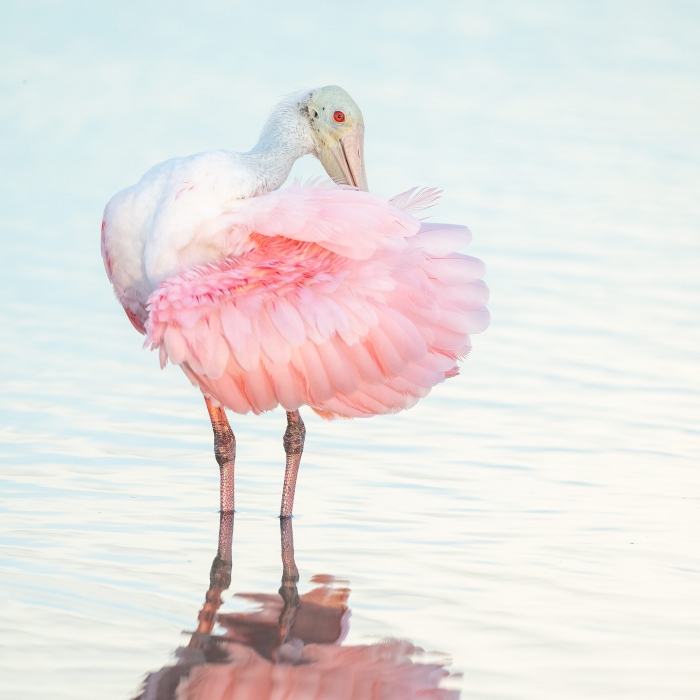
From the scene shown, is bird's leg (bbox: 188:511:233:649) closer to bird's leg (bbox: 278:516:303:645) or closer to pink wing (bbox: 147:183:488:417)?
bird's leg (bbox: 278:516:303:645)

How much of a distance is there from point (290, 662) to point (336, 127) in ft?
12.7

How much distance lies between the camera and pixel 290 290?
305 inches

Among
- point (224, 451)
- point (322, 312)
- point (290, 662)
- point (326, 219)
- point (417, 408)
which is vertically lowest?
point (290, 662)

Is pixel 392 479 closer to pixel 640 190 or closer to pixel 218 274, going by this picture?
pixel 218 274

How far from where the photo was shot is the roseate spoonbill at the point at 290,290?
7.63 m

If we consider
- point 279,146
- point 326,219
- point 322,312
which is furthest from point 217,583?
point 279,146

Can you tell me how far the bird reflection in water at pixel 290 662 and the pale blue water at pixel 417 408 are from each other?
103 mm

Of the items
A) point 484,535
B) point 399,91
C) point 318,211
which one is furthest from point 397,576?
point 399,91

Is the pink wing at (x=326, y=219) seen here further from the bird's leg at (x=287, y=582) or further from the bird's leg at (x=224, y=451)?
the bird's leg at (x=287, y=582)

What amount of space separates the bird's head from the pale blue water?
5.07ft

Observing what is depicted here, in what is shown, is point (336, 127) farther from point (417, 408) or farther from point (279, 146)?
point (417, 408)

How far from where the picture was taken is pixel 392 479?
28.1ft

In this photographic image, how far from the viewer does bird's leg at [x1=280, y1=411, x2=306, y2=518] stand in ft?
26.2

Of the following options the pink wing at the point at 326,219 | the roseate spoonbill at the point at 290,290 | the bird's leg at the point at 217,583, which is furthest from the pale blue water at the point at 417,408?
the pink wing at the point at 326,219
